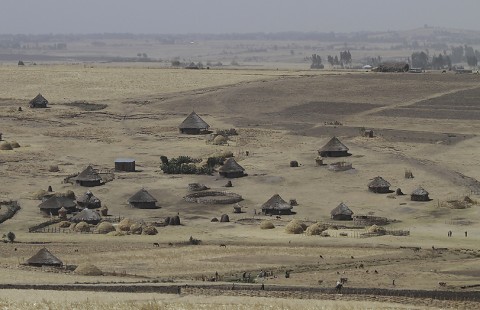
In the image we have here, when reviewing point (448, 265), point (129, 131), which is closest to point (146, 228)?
point (448, 265)

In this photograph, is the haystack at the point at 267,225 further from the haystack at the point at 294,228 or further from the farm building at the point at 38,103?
the farm building at the point at 38,103

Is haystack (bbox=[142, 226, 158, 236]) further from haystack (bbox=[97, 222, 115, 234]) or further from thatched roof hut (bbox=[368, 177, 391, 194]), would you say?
thatched roof hut (bbox=[368, 177, 391, 194])

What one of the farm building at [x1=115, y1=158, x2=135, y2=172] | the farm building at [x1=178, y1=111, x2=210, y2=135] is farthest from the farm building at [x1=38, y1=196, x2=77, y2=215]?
the farm building at [x1=178, y1=111, x2=210, y2=135]

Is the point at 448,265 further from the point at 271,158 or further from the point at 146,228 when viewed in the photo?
the point at 271,158

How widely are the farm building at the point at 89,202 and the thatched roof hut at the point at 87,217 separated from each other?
3.51 metres

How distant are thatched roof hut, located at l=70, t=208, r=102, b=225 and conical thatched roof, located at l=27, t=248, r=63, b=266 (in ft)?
42.4

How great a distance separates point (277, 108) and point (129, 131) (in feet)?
65.1

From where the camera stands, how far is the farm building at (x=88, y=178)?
79750mm

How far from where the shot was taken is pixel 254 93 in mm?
131500

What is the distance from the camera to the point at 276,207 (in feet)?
235

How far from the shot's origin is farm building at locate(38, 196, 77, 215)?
71.2 m

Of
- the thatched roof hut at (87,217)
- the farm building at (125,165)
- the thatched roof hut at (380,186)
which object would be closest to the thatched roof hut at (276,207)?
the thatched roof hut at (380,186)

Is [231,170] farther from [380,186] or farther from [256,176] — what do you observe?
[380,186]

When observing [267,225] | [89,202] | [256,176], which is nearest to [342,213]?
[267,225]
